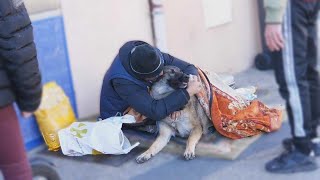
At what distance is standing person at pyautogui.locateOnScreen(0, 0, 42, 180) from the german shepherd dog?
6.28 feet

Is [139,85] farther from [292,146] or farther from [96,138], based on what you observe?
[292,146]

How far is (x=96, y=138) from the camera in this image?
437 centimetres

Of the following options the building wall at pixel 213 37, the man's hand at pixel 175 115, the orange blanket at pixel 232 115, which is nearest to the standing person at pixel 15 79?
the man's hand at pixel 175 115

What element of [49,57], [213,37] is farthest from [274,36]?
[213,37]

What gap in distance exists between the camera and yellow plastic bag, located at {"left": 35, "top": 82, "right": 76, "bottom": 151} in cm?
463

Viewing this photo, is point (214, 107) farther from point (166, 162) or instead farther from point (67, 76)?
point (67, 76)

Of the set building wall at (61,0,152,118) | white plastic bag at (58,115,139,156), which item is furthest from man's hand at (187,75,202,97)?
building wall at (61,0,152,118)

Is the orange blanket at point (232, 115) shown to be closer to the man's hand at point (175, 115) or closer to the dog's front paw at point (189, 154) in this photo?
the man's hand at point (175, 115)

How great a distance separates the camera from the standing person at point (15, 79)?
7.84 feet

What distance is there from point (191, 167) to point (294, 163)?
748 millimetres

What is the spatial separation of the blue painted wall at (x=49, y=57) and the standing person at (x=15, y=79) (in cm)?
209

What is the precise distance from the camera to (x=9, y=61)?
2398 millimetres

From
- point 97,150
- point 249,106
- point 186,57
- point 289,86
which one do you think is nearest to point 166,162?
point 97,150

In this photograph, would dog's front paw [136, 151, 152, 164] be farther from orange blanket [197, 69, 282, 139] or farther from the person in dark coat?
orange blanket [197, 69, 282, 139]
